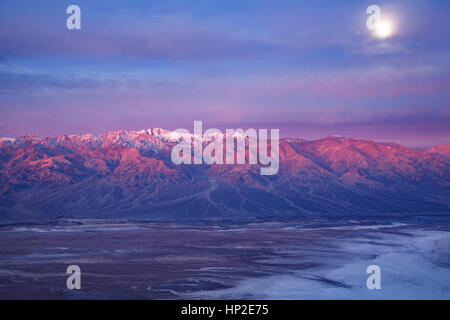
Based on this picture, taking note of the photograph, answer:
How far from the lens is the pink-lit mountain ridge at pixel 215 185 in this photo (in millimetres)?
111250

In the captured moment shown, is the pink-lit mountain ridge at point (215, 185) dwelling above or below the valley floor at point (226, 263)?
above

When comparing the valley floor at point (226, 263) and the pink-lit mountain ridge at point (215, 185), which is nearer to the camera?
the valley floor at point (226, 263)

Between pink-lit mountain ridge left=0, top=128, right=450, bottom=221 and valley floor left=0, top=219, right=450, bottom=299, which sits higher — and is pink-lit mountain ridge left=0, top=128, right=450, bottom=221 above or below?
above

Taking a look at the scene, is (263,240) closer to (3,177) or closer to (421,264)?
(421,264)

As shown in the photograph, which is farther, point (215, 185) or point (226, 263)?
point (215, 185)

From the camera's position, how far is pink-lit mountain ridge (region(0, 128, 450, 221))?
4380 inches

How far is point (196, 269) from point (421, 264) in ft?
54.0

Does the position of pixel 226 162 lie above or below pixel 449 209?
above

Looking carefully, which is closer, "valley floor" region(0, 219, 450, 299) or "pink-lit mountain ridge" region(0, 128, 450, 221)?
"valley floor" region(0, 219, 450, 299)

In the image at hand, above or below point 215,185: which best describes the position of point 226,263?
below

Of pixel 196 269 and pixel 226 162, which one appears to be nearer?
pixel 196 269

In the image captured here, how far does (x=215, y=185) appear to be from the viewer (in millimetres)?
140875

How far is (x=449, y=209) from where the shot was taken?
11800 centimetres
